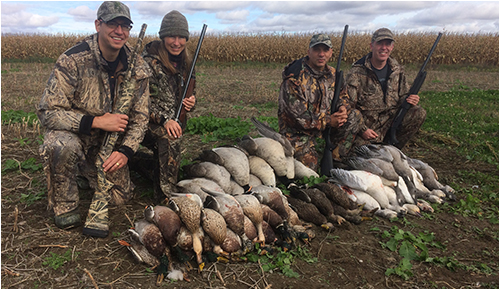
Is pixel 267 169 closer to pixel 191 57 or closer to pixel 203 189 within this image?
pixel 203 189

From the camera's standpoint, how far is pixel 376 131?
627 centimetres

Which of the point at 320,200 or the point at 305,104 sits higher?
the point at 305,104

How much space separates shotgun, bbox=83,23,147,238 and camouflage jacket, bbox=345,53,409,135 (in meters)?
3.51

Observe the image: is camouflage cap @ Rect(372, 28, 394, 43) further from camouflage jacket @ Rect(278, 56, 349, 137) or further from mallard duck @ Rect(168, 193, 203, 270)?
mallard duck @ Rect(168, 193, 203, 270)

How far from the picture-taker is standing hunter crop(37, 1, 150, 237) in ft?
11.9

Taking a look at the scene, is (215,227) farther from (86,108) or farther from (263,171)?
(86,108)

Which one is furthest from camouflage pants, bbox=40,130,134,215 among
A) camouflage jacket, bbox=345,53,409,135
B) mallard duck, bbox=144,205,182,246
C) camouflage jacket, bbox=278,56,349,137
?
camouflage jacket, bbox=345,53,409,135

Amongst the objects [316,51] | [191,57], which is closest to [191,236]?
[191,57]

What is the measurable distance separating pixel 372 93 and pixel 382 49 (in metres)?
0.71

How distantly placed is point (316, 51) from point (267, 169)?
1.92 meters

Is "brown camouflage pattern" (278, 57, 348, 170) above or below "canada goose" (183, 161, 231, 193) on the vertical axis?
above

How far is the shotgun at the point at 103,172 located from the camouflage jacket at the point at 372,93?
11.5ft

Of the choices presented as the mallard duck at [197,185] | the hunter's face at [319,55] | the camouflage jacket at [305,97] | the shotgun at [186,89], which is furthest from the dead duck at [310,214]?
the hunter's face at [319,55]

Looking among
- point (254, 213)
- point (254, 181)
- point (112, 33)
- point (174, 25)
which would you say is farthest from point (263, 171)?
point (112, 33)
